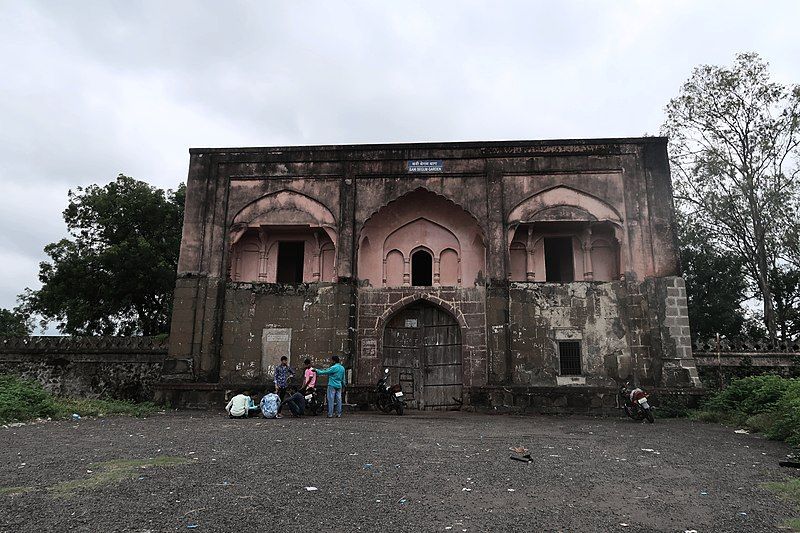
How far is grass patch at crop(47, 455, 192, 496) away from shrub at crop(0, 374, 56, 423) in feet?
17.3

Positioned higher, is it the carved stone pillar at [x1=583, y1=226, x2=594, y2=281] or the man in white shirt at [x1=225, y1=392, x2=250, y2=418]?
the carved stone pillar at [x1=583, y1=226, x2=594, y2=281]

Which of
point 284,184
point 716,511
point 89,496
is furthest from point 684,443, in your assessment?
point 284,184

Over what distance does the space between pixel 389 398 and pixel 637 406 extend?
17.6ft

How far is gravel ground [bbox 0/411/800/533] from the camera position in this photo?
166 inches

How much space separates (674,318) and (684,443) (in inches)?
231

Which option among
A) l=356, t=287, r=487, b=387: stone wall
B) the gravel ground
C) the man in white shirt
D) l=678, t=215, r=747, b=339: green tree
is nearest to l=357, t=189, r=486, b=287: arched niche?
l=356, t=287, r=487, b=387: stone wall

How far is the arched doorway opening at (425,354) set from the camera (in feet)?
47.3

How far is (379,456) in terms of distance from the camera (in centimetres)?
673

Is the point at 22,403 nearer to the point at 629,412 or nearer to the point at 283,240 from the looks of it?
the point at 283,240

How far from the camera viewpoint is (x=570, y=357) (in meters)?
13.9

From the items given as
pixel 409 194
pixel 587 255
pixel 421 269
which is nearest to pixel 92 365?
pixel 421 269

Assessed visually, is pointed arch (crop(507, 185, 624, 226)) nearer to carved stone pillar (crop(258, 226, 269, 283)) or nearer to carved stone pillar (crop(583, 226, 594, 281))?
carved stone pillar (crop(583, 226, 594, 281))

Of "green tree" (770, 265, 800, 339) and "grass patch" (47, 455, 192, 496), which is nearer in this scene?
"grass patch" (47, 455, 192, 496)

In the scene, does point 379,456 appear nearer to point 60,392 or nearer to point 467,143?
point 467,143
